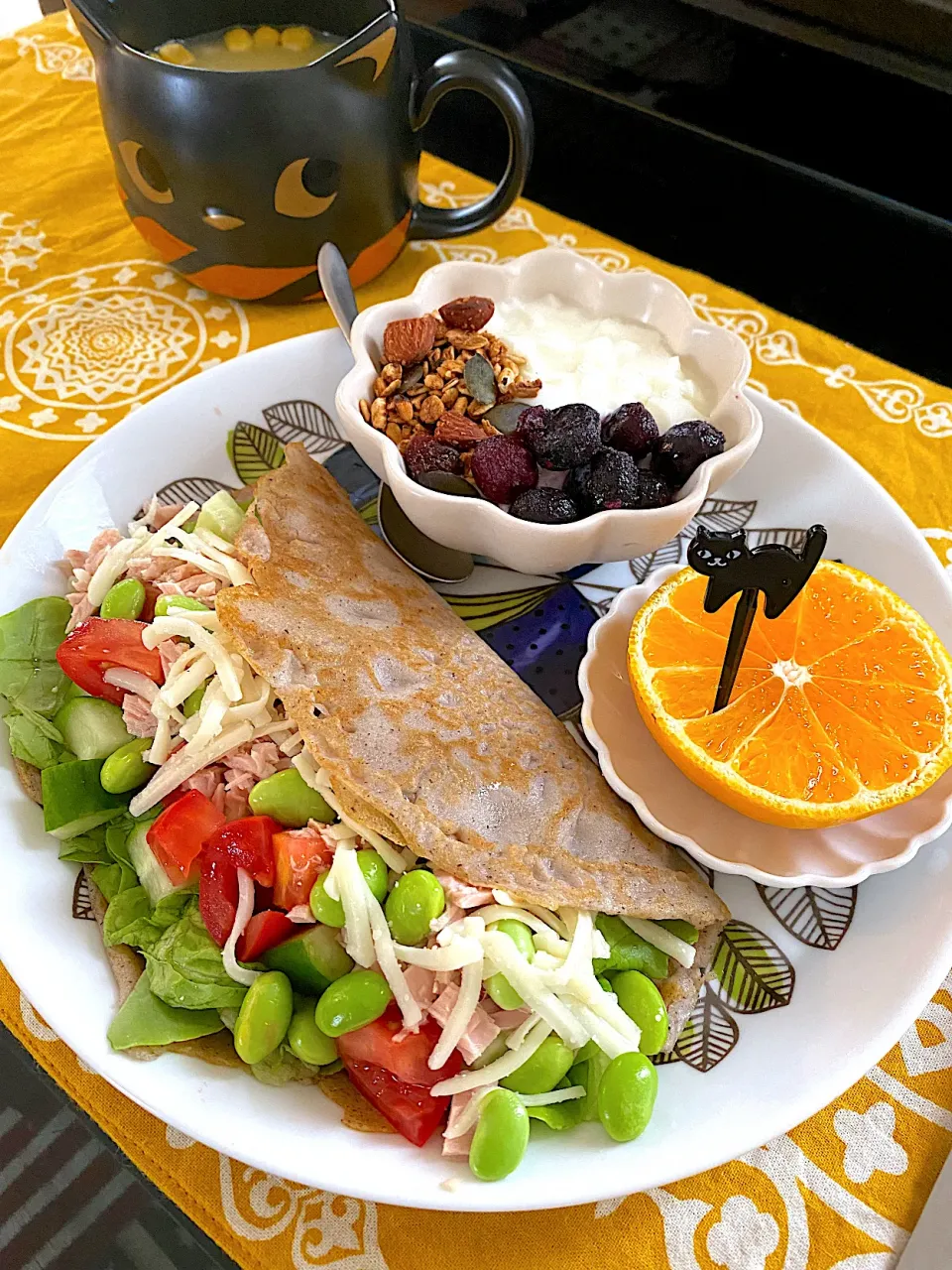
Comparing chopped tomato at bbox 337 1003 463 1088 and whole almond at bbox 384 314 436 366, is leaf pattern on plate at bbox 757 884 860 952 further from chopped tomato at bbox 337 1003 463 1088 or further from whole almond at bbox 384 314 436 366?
whole almond at bbox 384 314 436 366

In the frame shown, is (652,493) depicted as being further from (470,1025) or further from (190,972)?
(190,972)

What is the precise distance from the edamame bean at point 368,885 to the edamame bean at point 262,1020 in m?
0.12

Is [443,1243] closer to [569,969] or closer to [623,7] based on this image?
[569,969]

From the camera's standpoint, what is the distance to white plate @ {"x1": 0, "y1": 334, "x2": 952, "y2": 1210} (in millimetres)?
1421

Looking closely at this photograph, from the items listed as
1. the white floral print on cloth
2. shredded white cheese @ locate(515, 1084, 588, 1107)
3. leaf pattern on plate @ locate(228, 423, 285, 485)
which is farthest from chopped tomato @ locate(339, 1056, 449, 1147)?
the white floral print on cloth

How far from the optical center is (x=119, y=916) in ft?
5.50

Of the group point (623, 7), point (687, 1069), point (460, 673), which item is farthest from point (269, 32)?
point (687, 1069)

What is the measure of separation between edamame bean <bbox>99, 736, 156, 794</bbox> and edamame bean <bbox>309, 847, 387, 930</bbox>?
0.40 meters

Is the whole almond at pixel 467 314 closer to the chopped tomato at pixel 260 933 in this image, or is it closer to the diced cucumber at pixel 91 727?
the diced cucumber at pixel 91 727

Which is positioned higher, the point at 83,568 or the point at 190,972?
the point at 83,568

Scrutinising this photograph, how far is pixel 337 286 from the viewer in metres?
2.57

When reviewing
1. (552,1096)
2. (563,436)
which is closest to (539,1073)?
(552,1096)

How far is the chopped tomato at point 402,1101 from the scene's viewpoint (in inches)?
58.3

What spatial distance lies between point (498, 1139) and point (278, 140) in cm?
212
